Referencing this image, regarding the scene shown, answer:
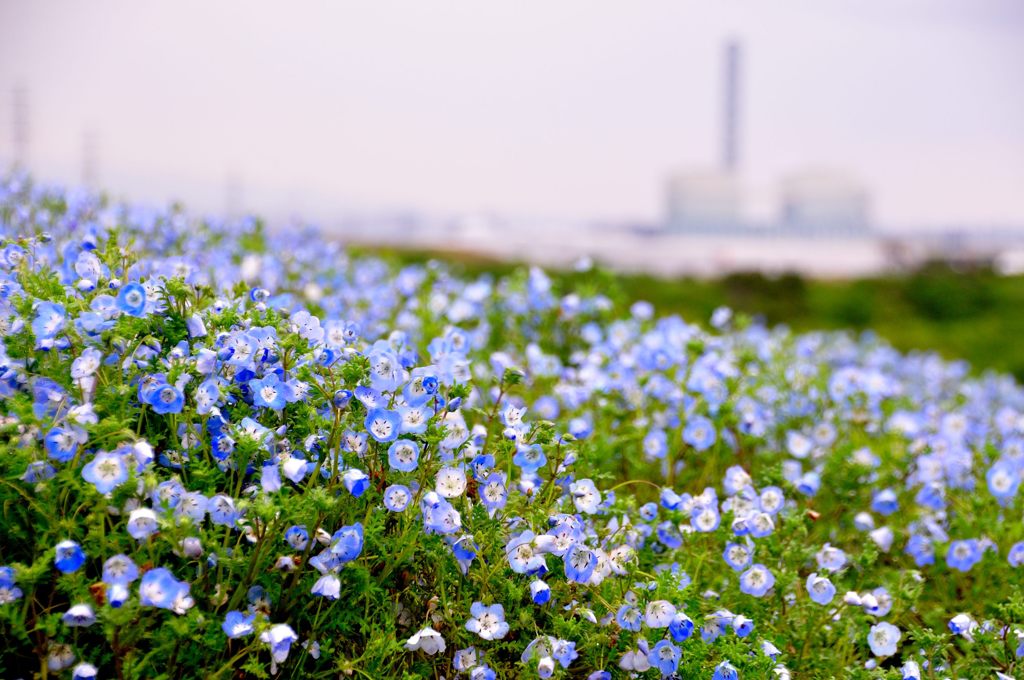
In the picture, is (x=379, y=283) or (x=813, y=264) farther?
(x=813, y=264)

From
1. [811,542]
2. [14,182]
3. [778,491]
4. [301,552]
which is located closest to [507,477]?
[301,552]

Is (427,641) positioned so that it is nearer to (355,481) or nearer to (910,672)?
(355,481)

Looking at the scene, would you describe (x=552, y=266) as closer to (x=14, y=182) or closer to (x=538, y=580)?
(x=14, y=182)

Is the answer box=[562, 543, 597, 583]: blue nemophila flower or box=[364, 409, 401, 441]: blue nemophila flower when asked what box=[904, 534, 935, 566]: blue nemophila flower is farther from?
box=[364, 409, 401, 441]: blue nemophila flower

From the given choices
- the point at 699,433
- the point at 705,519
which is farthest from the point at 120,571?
the point at 699,433

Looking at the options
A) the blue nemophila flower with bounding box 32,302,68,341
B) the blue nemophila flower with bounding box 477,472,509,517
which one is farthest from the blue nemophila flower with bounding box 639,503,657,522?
the blue nemophila flower with bounding box 32,302,68,341

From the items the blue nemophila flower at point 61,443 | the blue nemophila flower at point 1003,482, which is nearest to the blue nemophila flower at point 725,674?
the blue nemophila flower at point 61,443
